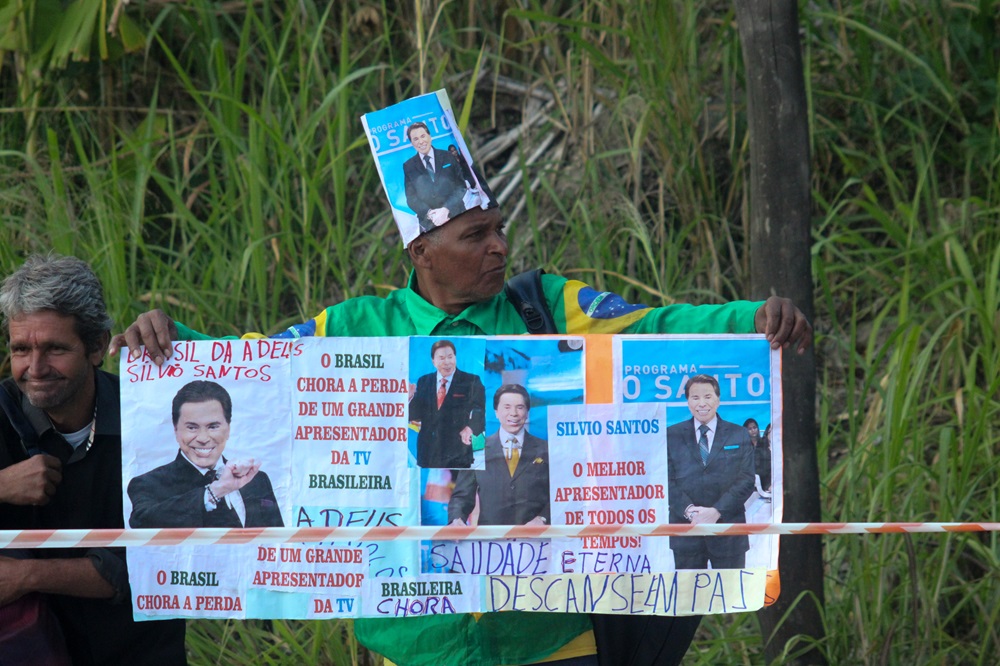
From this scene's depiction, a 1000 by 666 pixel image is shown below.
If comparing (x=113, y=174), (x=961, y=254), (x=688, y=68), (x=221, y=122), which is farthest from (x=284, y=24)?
(x=961, y=254)

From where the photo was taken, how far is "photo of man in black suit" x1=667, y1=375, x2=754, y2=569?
2.42 m

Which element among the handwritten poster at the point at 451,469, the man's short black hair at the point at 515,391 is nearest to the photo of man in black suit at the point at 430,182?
the handwritten poster at the point at 451,469

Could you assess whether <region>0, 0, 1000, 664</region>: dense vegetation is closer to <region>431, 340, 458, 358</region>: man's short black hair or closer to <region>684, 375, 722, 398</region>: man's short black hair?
<region>684, 375, 722, 398</region>: man's short black hair

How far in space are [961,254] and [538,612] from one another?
2.41m

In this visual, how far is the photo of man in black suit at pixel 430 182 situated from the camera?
8.33 feet

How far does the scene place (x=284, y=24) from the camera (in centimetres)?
532

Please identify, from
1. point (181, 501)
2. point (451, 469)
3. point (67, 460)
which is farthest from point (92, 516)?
point (451, 469)

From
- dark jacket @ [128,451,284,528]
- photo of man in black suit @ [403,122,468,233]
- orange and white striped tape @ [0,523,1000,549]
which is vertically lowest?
orange and white striped tape @ [0,523,1000,549]

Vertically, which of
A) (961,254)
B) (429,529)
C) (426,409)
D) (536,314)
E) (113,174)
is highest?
(113,174)

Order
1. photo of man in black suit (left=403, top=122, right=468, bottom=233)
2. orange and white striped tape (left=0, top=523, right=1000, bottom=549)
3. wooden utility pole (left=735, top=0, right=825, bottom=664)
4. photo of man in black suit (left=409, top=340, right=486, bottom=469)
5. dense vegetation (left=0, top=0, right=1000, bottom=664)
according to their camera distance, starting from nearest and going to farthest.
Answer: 1. orange and white striped tape (left=0, top=523, right=1000, bottom=549)
2. photo of man in black suit (left=409, top=340, right=486, bottom=469)
3. photo of man in black suit (left=403, top=122, right=468, bottom=233)
4. wooden utility pole (left=735, top=0, right=825, bottom=664)
5. dense vegetation (left=0, top=0, right=1000, bottom=664)

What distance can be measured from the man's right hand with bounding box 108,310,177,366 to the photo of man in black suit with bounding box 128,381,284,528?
93mm

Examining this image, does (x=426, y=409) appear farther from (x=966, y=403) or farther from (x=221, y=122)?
(x=221, y=122)

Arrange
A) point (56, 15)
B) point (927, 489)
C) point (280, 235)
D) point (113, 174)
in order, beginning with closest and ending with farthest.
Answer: point (927, 489)
point (280, 235)
point (113, 174)
point (56, 15)

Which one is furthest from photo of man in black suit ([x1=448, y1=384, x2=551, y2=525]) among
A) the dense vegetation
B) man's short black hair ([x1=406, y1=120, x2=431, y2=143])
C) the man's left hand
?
the dense vegetation
